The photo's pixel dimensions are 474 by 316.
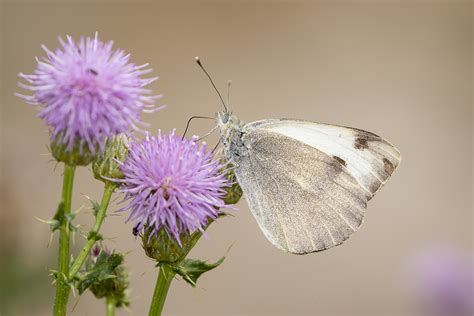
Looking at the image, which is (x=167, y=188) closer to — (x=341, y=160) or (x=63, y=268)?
(x=63, y=268)

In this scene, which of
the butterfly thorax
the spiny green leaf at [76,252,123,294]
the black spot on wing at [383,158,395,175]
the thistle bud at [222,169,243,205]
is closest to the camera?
the spiny green leaf at [76,252,123,294]

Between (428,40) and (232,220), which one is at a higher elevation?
(428,40)

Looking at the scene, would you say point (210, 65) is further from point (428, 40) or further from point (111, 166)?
point (111, 166)

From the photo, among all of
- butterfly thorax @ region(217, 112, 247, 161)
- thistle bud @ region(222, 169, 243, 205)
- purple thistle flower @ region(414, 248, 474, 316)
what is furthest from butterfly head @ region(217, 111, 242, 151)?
purple thistle flower @ region(414, 248, 474, 316)

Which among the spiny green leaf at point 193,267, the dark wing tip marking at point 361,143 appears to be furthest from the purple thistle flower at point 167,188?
the dark wing tip marking at point 361,143

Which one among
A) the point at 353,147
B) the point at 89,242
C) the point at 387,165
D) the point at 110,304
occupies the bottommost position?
the point at 110,304

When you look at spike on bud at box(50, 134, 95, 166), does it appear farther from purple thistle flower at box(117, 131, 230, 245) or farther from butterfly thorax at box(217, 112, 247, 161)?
butterfly thorax at box(217, 112, 247, 161)

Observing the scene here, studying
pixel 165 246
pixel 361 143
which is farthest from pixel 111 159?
A: pixel 361 143

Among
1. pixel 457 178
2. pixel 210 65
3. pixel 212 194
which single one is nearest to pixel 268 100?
pixel 210 65
